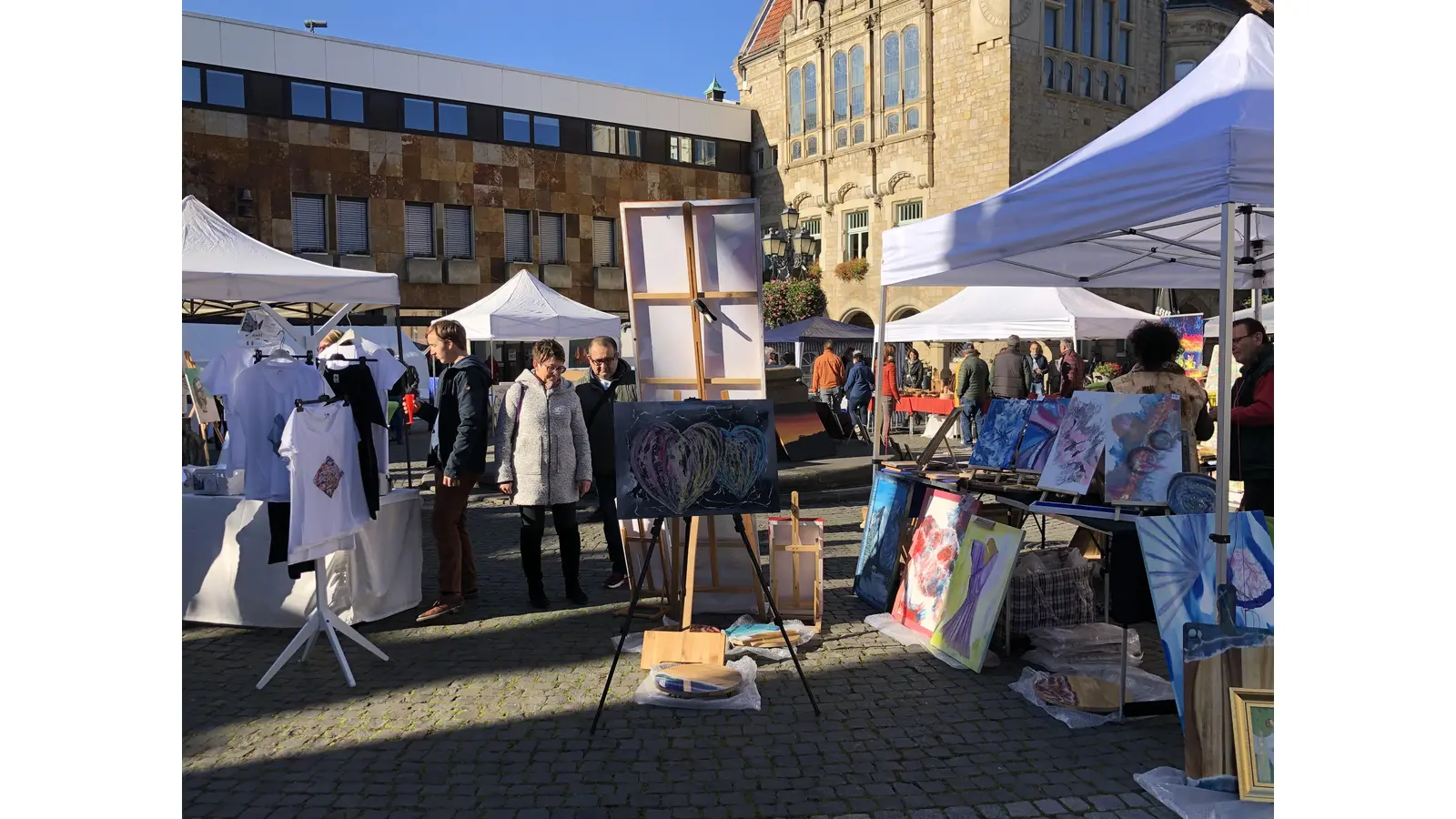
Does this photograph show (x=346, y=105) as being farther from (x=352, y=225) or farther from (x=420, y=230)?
(x=420, y=230)

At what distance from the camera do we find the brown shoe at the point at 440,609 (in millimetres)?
5918

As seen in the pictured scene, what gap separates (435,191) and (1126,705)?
26.0 meters

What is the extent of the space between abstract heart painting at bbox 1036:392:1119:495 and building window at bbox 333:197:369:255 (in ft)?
80.2

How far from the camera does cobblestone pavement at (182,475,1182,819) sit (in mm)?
3600

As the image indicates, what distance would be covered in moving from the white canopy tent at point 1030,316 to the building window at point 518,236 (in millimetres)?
16482

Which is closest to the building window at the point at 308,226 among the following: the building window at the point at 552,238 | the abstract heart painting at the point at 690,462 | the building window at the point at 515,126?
the building window at the point at 515,126

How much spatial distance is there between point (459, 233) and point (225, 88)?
669 cm

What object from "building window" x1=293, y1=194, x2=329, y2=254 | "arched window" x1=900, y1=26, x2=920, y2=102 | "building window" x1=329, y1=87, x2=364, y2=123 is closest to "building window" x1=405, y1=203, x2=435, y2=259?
"building window" x1=293, y1=194, x2=329, y2=254

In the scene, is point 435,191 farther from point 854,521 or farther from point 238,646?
point 238,646

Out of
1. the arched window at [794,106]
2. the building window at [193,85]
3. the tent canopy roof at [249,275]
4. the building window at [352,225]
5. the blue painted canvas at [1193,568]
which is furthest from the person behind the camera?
the arched window at [794,106]

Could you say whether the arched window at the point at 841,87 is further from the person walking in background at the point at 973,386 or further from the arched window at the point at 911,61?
the person walking in background at the point at 973,386

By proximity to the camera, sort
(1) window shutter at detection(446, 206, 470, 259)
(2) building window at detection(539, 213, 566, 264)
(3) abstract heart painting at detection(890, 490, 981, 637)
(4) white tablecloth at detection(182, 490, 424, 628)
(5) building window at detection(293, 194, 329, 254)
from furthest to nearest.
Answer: (2) building window at detection(539, 213, 566, 264)
(1) window shutter at detection(446, 206, 470, 259)
(5) building window at detection(293, 194, 329, 254)
(4) white tablecloth at detection(182, 490, 424, 628)
(3) abstract heart painting at detection(890, 490, 981, 637)

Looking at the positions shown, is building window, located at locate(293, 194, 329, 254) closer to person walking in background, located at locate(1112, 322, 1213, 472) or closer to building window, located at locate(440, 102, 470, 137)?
building window, located at locate(440, 102, 470, 137)

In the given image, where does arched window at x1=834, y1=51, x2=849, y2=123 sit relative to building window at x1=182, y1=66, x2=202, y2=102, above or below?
above
